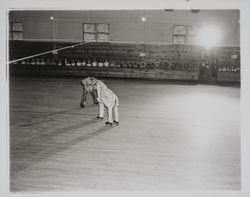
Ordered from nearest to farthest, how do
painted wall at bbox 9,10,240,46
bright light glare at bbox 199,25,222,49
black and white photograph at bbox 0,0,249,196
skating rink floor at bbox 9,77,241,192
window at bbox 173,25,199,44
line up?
skating rink floor at bbox 9,77,241,192, black and white photograph at bbox 0,0,249,196, painted wall at bbox 9,10,240,46, bright light glare at bbox 199,25,222,49, window at bbox 173,25,199,44

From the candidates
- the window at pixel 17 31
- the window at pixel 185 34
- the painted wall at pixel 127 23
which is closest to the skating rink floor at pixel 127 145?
the window at pixel 185 34

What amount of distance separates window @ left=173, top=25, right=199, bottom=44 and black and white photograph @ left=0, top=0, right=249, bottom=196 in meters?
0.05

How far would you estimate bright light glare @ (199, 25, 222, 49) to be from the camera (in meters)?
14.7

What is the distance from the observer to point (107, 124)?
7129 mm

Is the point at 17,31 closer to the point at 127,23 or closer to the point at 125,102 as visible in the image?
the point at 127,23

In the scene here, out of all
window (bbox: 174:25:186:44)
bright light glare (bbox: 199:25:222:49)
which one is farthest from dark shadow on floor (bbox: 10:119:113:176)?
bright light glare (bbox: 199:25:222:49)

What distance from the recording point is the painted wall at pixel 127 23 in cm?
1457

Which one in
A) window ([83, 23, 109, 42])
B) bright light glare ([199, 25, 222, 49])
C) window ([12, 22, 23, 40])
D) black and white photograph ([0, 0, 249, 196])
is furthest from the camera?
window ([12, 22, 23, 40])

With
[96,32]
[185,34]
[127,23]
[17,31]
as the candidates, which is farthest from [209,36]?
[17,31]

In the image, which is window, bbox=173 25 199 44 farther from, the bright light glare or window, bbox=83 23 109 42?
window, bbox=83 23 109 42

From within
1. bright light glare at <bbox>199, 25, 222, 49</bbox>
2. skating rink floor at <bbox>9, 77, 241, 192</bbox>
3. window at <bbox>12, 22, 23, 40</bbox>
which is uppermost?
window at <bbox>12, 22, 23, 40</bbox>

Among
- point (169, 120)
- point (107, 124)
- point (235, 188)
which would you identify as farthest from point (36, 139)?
point (235, 188)

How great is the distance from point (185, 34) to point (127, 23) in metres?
2.92
